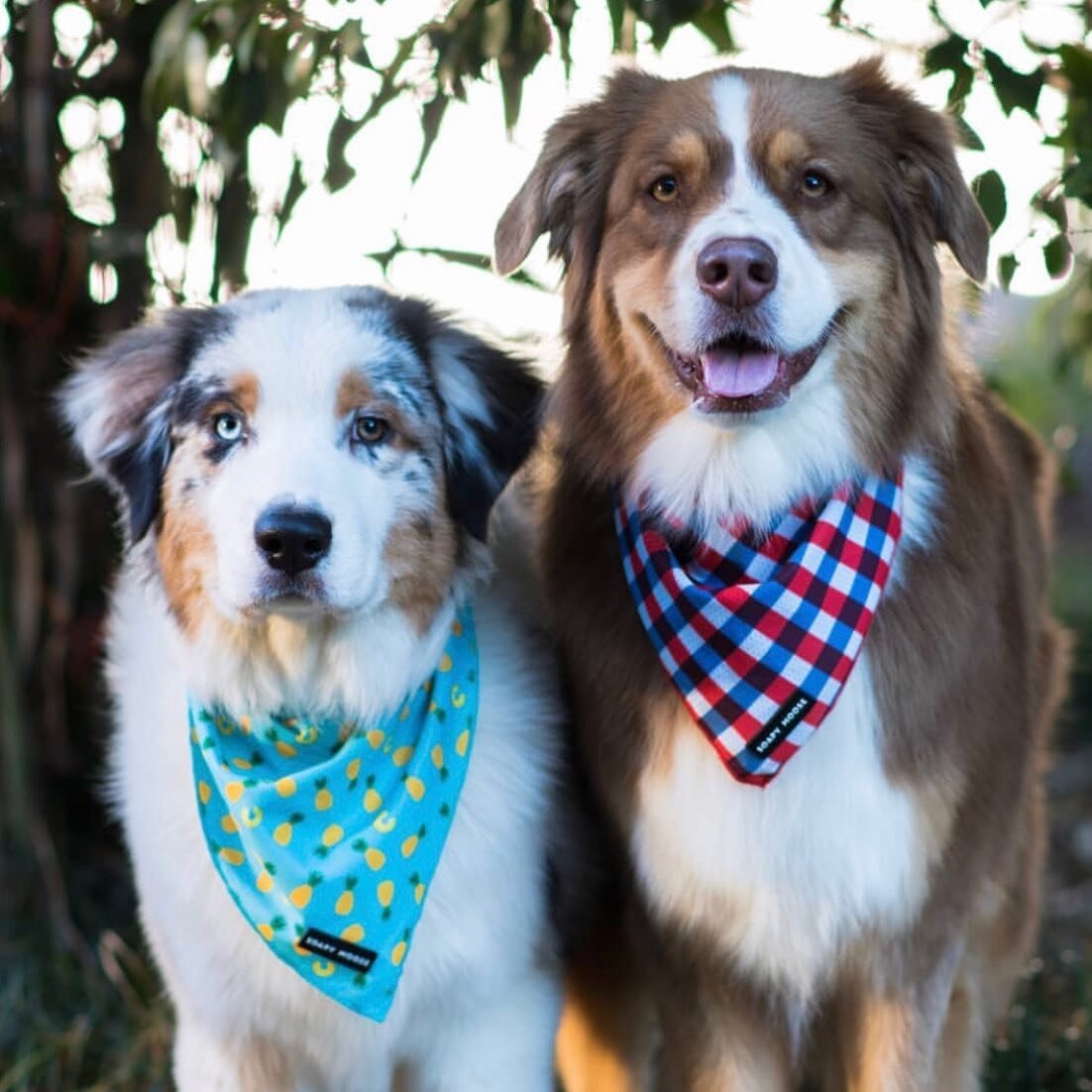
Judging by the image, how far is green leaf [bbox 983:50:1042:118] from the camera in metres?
3.03

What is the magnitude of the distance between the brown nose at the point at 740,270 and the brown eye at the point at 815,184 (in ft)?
0.84

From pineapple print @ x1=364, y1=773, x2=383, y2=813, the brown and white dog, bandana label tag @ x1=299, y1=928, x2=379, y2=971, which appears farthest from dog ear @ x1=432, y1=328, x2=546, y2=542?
bandana label tag @ x1=299, y1=928, x2=379, y2=971

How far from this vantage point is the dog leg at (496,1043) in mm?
2900

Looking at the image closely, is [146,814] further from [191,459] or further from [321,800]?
[191,459]

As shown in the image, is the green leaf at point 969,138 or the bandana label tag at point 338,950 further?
the green leaf at point 969,138

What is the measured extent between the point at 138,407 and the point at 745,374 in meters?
1.08

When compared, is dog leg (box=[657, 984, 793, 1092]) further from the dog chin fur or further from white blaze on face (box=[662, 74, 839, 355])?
white blaze on face (box=[662, 74, 839, 355])

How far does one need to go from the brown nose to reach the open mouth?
0.11m

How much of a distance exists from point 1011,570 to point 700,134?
42.9 inches

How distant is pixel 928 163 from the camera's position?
2914 mm

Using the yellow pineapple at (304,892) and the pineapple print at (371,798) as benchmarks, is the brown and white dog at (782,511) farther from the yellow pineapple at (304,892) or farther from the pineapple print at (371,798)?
the yellow pineapple at (304,892)

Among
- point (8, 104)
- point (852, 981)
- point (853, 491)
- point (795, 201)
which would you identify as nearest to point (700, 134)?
point (795, 201)

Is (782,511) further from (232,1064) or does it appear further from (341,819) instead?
(232,1064)

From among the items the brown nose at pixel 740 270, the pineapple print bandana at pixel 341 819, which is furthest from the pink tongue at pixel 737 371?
the pineapple print bandana at pixel 341 819
